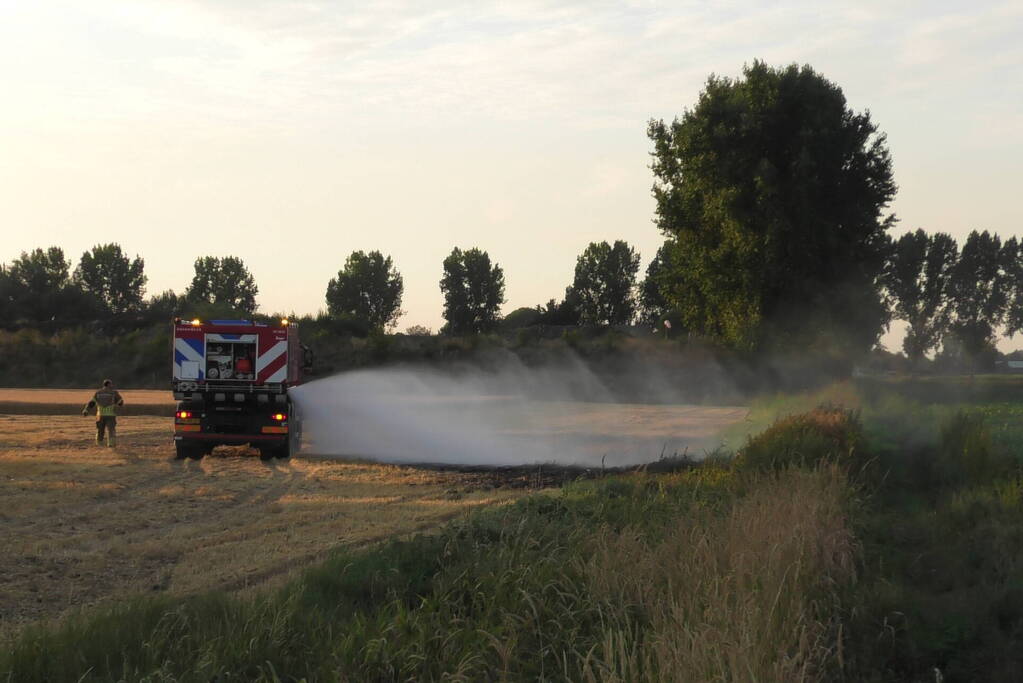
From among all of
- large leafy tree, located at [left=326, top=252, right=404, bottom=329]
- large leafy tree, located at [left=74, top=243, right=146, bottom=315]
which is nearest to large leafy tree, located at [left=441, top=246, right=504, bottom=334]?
large leafy tree, located at [left=326, top=252, right=404, bottom=329]

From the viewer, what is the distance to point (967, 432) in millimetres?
20594

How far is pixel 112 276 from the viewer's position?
5089 inches

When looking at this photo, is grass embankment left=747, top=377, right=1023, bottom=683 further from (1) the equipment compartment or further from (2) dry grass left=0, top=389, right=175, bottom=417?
(2) dry grass left=0, top=389, right=175, bottom=417

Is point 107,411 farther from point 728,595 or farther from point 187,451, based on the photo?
point 728,595

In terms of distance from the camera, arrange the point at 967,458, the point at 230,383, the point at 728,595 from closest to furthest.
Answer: the point at 728,595 → the point at 967,458 → the point at 230,383

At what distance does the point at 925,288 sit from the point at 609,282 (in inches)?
1303

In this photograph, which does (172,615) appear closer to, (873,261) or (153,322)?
(873,261)

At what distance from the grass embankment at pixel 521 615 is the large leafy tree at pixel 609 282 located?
4270 inches

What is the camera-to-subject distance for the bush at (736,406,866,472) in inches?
706

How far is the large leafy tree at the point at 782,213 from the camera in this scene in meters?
48.4

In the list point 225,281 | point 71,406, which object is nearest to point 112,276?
point 225,281

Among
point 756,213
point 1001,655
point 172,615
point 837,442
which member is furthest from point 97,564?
point 756,213

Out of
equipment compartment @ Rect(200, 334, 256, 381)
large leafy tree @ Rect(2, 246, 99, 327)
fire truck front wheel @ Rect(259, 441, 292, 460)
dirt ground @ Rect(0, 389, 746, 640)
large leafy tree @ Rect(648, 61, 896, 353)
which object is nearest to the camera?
dirt ground @ Rect(0, 389, 746, 640)

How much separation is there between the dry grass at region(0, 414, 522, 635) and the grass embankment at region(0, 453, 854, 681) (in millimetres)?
1661
